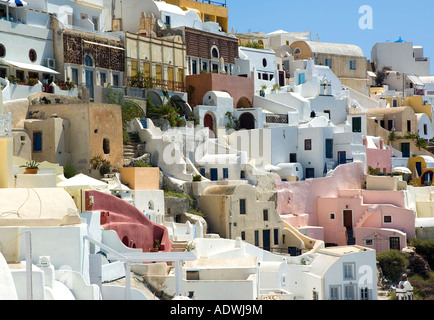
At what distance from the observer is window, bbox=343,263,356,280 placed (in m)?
29.2

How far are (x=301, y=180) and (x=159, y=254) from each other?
2102 cm

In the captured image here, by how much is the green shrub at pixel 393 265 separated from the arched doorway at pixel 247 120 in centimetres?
1064

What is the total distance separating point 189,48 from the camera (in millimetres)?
43375

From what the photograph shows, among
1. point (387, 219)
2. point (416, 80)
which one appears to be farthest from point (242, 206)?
point (416, 80)

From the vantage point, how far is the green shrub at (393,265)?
1391 inches

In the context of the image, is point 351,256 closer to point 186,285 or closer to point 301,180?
point 186,285

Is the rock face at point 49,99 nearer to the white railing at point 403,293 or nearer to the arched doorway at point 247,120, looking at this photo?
the arched doorway at point 247,120

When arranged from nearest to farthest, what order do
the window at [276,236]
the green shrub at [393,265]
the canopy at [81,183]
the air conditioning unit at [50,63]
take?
the canopy at [81,183] < the window at [276,236] < the green shrub at [393,265] < the air conditioning unit at [50,63]

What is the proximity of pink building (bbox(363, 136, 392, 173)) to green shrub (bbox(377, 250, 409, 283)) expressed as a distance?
8.95 m

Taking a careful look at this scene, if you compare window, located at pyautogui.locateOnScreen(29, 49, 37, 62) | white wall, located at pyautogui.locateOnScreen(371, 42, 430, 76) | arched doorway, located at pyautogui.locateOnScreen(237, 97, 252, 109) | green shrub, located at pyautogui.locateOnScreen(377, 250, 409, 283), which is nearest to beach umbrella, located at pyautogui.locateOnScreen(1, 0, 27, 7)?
window, located at pyautogui.locateOnScreen(29, 49, 37, 62)

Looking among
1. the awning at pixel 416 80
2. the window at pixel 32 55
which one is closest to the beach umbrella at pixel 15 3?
the window at pixel 32 55

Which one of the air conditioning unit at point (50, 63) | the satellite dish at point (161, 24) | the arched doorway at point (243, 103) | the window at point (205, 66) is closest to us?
the air conditioning unit at point (50, 63)

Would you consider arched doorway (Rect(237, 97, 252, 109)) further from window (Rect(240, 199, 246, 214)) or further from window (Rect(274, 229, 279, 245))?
window (Rect(240, 199, 246, 214))

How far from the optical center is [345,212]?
39.5m
